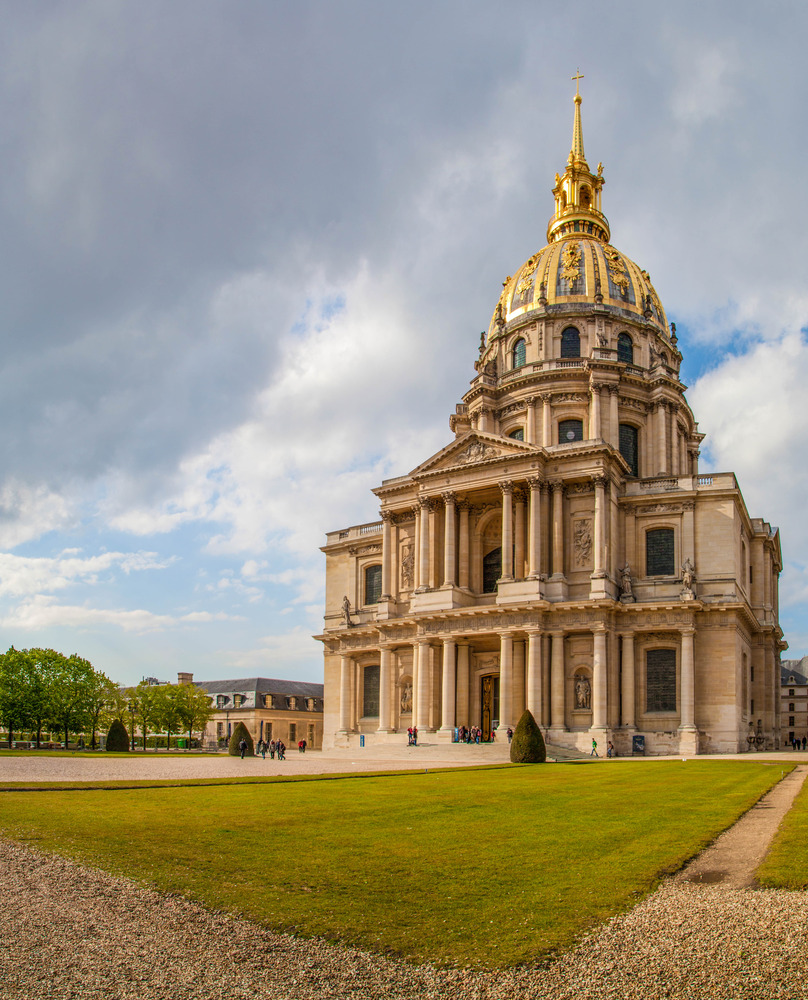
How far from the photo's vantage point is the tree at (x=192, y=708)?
8375 cm

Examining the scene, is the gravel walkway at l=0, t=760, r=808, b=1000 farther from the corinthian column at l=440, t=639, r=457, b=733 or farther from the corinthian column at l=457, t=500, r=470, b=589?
the corinthian column at l=457, t=500, r=470, b=589

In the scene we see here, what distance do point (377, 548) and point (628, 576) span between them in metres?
20.3

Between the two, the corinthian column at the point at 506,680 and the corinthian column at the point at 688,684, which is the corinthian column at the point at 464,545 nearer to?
the corinthian column at the point at 506,680

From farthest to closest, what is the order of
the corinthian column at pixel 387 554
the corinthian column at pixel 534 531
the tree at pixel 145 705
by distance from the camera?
the tree at pixel 145 705 → the corinthian column at pixel 387 554 → the corinthian column at pixel 534 531

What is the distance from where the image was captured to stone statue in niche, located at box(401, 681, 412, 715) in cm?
6244

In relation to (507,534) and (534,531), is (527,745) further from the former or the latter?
(507,534)

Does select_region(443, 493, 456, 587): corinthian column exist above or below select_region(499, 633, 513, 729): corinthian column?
above

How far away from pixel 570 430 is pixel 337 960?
65.0m

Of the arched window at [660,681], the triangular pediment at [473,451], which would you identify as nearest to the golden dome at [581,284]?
the triangular pediment at [473,451]

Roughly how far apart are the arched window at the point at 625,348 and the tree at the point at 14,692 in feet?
178

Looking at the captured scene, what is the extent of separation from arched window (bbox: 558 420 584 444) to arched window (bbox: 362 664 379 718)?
22955 mm

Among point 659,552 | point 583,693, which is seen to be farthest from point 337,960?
point 659,552

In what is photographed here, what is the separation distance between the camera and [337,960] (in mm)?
8797

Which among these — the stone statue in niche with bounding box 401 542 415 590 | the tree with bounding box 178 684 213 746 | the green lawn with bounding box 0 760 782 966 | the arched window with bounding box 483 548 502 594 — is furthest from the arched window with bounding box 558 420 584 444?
the green lawn with bounding box 0 760 782 966
